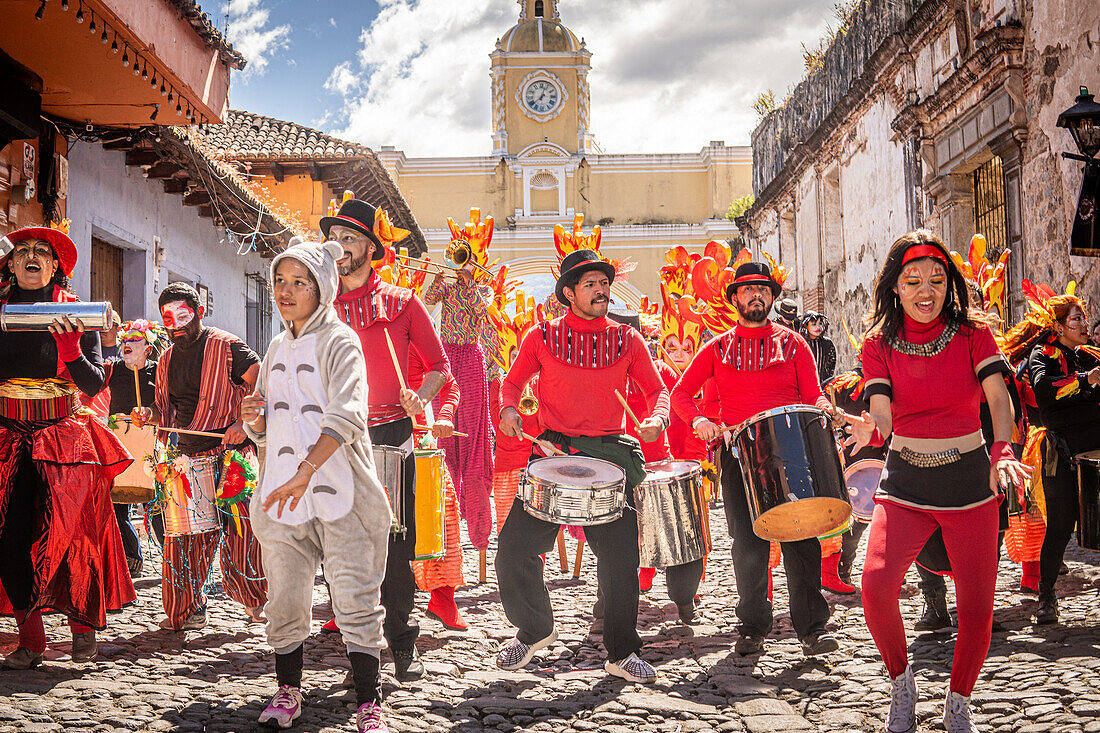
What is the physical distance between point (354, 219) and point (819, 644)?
3.21 metres

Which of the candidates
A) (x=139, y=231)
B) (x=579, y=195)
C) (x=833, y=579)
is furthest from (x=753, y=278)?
(x=579, y=195)

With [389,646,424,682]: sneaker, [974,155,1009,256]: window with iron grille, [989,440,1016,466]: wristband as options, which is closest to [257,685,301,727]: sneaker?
[389,646,424,682]: sneaker

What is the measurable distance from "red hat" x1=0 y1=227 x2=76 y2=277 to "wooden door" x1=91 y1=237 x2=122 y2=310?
24.1 ft

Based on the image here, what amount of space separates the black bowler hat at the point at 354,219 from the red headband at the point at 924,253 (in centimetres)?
261

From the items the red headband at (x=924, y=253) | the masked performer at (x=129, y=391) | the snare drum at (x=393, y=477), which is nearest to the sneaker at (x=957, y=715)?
the red headband at (x=924, y=253)

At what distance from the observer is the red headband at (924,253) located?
15.4ft

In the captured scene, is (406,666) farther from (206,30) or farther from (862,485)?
(206,30)

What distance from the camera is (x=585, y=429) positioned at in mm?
5762

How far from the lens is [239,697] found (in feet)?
16.2

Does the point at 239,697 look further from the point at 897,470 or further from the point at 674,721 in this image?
the point at 897,470

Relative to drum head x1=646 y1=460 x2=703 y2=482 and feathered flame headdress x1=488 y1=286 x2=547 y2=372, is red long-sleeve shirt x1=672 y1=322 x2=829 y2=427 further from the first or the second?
feathered flame headdress x1=488 y1=286 x2=547 y2=372

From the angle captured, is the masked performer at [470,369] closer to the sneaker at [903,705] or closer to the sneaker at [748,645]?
the sneaker at [748,645]

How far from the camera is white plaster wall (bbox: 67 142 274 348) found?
1225 cm

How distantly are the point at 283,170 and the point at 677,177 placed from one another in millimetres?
29170
